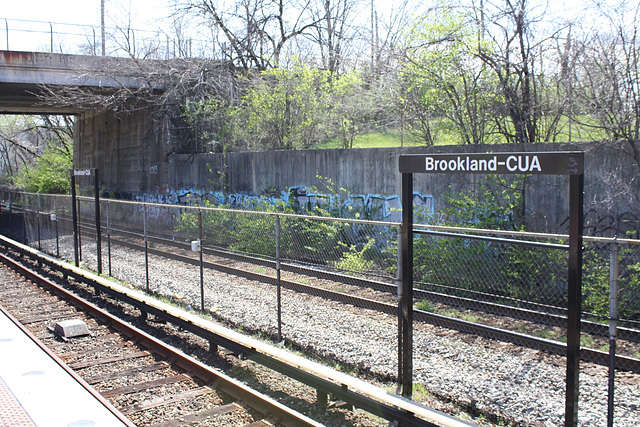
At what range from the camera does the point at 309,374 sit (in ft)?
21.1

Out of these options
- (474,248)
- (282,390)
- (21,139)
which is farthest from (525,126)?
(21,139)

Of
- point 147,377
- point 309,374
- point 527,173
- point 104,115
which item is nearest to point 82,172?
point 147,377

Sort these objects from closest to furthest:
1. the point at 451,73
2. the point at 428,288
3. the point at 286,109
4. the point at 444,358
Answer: the point at 444,358, the point at 428,288, the point at 451,73, the point at 286,109

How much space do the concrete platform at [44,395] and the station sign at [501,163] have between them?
4.04 m

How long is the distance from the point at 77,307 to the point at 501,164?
9.51 metres

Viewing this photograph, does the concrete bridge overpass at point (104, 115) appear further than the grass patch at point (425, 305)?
Yes

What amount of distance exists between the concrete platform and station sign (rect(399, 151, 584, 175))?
4.04 m

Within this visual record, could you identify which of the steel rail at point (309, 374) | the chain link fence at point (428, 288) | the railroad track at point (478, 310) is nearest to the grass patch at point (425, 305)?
the chain link fence at point (428, 288)

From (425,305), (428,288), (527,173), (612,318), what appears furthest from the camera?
(428,288)

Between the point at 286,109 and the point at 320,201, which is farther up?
the point at 286,109

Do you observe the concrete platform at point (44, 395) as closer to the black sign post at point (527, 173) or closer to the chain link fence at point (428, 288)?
the chain link fence at point (428, 288)

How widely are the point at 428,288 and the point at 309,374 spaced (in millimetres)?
4407

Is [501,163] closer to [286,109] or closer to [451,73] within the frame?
[451,73]

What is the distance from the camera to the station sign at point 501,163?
13.9ft
